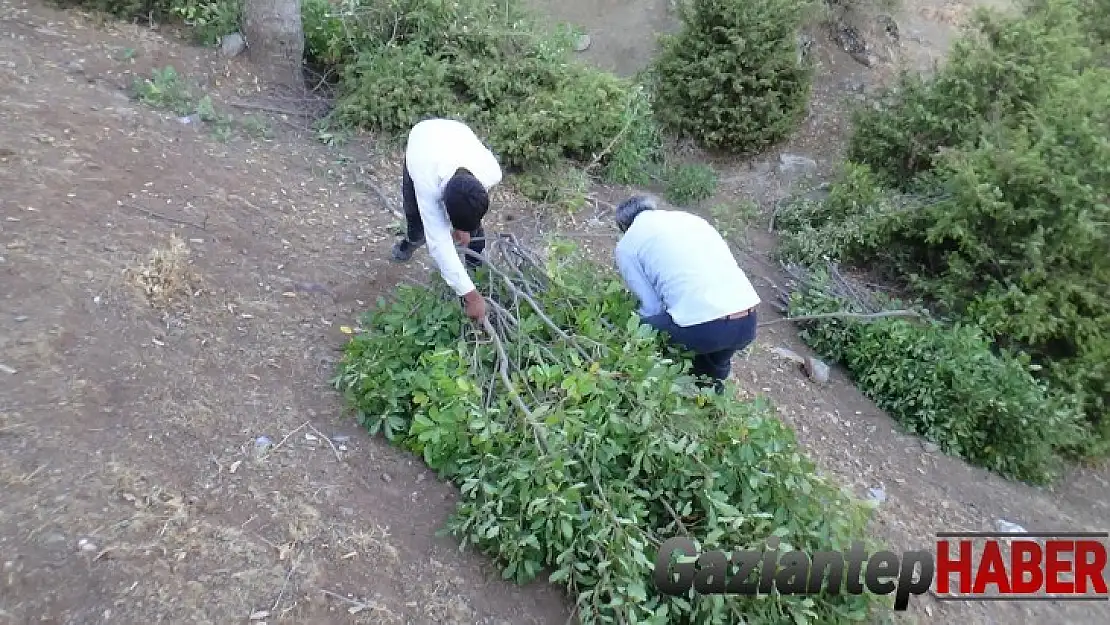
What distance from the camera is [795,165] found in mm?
8297

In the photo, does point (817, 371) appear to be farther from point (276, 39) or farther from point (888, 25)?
point (888, 25)

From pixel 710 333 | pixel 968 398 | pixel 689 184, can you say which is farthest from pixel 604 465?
pixel 689 184

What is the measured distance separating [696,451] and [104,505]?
7.39 ft

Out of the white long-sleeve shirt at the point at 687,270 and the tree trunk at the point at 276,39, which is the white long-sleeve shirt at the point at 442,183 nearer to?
the white long-sleeve shirt at the point at 687,270

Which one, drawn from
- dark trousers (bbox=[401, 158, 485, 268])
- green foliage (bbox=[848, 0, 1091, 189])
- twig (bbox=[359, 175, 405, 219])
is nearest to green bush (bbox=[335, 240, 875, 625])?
dark trousers (bbox=[401, 158, 485, 268])

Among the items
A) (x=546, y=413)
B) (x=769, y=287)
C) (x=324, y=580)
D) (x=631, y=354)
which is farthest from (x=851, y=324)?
(x=324, y=580)

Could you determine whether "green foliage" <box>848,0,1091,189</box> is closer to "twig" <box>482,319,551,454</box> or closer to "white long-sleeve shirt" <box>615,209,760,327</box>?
"white long-sleeve shirt" <box>615,209,760,327</box>

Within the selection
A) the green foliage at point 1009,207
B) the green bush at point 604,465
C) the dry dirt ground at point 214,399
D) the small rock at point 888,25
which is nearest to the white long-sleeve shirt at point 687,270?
the green bush at point 604,465

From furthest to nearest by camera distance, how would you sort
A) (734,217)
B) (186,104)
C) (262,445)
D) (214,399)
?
(734,217)
(186,104)
(214,399)
(262,445)

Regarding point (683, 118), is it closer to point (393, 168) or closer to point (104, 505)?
point (393, 168)

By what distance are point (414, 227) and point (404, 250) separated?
29 cm

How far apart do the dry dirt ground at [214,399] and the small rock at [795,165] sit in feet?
8.66

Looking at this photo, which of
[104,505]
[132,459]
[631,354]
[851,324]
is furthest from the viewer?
[851,324]

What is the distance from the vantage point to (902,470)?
16.5ft
